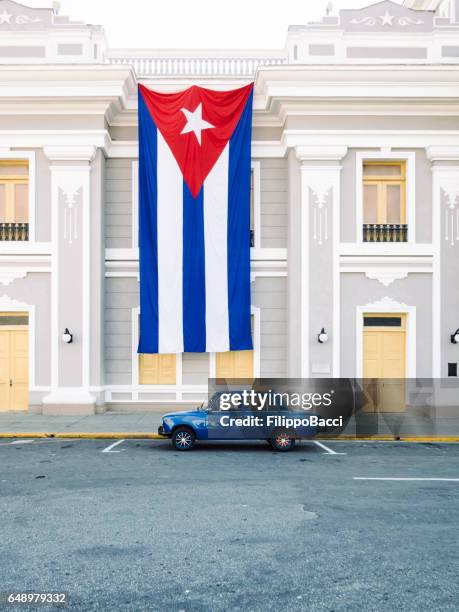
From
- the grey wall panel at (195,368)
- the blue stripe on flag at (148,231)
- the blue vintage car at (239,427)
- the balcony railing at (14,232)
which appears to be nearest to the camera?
the blue vintage car at (239,427)

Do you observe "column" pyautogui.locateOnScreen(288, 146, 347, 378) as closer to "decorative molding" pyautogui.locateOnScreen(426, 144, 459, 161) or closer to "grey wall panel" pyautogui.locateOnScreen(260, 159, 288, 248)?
"grey wall panel" pyautogui.locateOnScreen(260, 159, 288, 248)

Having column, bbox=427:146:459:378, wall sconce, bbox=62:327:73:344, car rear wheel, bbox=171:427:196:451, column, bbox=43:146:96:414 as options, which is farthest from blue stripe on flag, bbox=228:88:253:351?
column, bbox=427:146:459:378

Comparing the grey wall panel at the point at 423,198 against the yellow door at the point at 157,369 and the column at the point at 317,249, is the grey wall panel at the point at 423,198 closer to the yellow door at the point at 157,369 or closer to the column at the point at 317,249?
the column at the point at 317,249

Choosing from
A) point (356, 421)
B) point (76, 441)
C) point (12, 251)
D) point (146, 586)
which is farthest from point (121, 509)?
point (12, 251)

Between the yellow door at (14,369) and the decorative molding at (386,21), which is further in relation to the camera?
the yellow door at (14,369)

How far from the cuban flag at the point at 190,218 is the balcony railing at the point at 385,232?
364cm

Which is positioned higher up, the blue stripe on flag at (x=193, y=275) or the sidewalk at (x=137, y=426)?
the blue stripe on flag at (x=193, y=275)

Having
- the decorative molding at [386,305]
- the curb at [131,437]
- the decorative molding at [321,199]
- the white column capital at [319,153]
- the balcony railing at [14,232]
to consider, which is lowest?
the curb at [131,437]

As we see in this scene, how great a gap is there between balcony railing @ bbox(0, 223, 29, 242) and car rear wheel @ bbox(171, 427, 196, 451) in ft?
28.3

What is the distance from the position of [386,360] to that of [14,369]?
11300mm

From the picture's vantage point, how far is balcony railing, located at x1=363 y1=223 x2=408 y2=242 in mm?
16375

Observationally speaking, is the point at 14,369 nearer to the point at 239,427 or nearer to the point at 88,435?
the point at 88,435

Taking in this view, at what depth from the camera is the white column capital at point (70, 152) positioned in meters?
16.0

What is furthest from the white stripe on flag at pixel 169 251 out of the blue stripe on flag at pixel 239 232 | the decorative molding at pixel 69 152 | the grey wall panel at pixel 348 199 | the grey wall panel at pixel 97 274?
the grey wall panel at pixel 348 199
